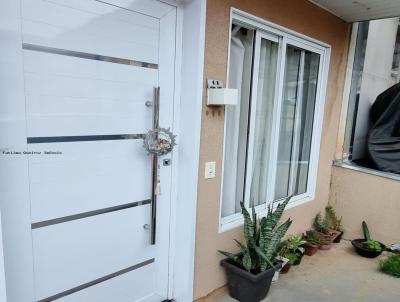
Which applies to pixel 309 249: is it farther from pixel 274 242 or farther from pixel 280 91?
pixel 280 91

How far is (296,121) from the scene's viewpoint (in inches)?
127

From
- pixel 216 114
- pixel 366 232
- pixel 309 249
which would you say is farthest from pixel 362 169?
pixel 216 114

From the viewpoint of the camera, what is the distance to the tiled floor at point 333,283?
2.44 m

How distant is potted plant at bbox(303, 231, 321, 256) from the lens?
315cm

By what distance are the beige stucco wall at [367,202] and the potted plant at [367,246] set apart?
12 centimetres

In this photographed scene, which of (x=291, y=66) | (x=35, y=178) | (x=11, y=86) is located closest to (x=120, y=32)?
(x=11, y=86)

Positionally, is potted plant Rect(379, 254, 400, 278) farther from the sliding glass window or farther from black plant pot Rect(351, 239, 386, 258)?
the sliding glass window

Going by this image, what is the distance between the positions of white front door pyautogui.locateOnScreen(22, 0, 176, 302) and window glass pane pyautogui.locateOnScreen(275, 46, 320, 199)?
4.68 feet

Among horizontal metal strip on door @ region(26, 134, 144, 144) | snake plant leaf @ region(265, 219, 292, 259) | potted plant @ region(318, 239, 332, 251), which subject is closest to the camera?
horizontal metal strip on door @ region(26, 134, 144, 144)

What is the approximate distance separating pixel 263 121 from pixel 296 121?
621 millimetres

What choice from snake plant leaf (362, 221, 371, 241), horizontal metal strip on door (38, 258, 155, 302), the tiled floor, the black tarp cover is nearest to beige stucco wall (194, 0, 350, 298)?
the tiled floor

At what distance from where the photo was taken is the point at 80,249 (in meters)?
1.77

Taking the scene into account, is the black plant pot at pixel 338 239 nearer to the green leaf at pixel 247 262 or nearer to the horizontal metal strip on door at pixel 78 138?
the green leaf at pixel 247 262

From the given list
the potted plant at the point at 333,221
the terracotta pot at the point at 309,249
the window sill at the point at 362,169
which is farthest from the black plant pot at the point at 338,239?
the window sill at the point at 362,169
